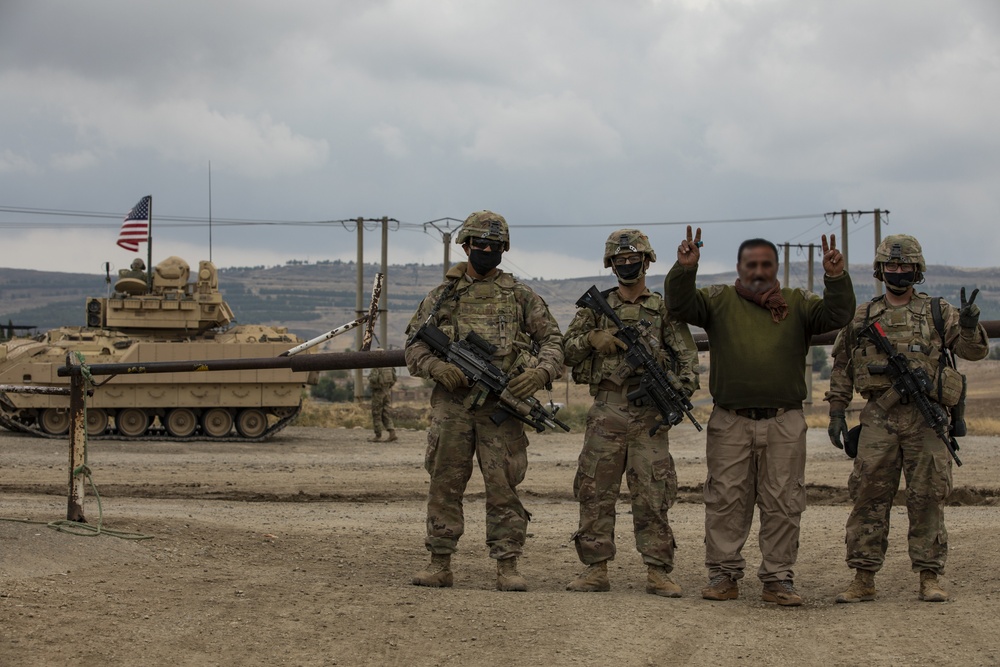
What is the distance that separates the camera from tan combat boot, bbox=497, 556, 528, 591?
7703 mm

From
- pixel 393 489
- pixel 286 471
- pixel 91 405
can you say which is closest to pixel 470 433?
pixel 393 489

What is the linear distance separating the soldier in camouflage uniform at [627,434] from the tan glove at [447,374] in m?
0.73

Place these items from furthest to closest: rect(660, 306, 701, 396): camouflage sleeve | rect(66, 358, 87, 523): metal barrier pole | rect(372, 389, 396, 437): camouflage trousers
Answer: rect(372, 389, 396, 437): camouflage trousers → rect(66, 358, 87, 523): metal barrier pole → rect(660, 306, 701, 396): camouflage sleeve

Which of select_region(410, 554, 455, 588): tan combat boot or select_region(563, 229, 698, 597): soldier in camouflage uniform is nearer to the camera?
select_region(563, 229, 698, 597): soldier in camouflage uniform

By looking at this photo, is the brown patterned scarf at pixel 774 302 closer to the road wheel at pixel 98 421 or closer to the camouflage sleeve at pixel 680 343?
the camouflage sleeve at pixel 680 343

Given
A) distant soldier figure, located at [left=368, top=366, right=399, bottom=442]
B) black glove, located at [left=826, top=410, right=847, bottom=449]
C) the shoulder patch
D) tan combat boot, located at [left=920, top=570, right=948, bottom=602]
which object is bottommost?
distant soldier figure, located at [left=368, top=366, right=399, bottom=442]

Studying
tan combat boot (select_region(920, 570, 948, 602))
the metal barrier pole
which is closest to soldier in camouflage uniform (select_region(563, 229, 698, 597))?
tan combat boot (select_region(920, 570, 948, 602))

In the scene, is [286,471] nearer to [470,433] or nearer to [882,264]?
[470,433]

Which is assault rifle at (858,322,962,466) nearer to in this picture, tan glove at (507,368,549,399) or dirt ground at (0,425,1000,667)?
dirt ground at (0,425,1000,667)

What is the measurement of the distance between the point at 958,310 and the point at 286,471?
41.2 feet

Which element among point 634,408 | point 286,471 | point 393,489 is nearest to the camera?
point 634,408

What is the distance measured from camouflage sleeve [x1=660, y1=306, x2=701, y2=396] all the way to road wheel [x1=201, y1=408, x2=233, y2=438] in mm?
19596

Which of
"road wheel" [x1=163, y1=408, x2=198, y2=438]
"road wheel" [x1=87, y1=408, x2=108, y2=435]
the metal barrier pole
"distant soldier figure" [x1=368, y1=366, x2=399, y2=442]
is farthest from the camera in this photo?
"road wheel" [x1=163, y1=408, x2=198, y2=438]

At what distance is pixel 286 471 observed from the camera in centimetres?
1859
